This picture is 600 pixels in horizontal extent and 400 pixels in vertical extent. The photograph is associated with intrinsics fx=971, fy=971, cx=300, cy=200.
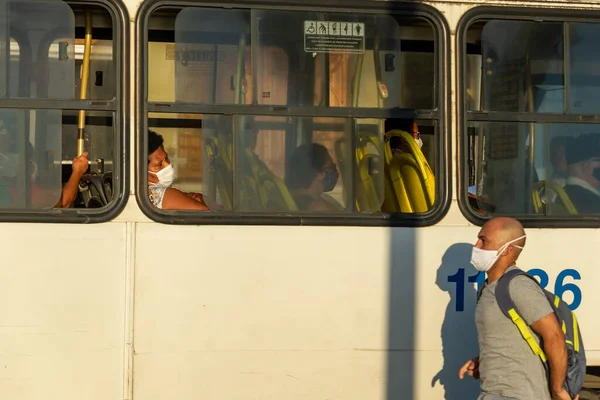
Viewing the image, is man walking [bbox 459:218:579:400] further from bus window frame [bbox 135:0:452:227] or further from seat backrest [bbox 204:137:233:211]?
seat backrest [bbox 204:137:233:211]

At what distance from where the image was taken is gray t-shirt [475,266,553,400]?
4289mm

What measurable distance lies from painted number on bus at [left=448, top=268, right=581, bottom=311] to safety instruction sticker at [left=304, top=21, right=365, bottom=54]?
1310 millimetres

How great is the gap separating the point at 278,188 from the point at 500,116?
1234 millimetres

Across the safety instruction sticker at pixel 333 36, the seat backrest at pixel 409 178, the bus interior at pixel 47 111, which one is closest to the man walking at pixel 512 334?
the seat backrest at pixel 409 178

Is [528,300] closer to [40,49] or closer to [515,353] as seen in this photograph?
[515,353]

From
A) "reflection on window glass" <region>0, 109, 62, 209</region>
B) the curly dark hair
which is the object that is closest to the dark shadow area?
the curly dark hair

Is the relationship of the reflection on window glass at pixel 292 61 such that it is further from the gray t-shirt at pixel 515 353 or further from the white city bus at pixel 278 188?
the gray t-shirt at pixel 515 353

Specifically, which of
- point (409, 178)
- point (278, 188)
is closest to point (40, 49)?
point (278, 188)

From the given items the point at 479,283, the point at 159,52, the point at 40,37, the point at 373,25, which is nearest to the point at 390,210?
the point at 479,283

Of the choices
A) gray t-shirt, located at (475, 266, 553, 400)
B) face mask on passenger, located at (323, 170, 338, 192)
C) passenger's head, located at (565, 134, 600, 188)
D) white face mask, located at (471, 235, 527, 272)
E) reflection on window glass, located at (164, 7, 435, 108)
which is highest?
reflection on window glass, located at (164, 7, 435, 108)

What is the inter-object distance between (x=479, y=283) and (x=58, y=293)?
2.15 meters

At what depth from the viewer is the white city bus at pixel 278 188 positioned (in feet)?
15.6

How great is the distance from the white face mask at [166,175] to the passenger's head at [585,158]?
211 centimetres

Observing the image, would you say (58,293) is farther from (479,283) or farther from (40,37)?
(479,283)
